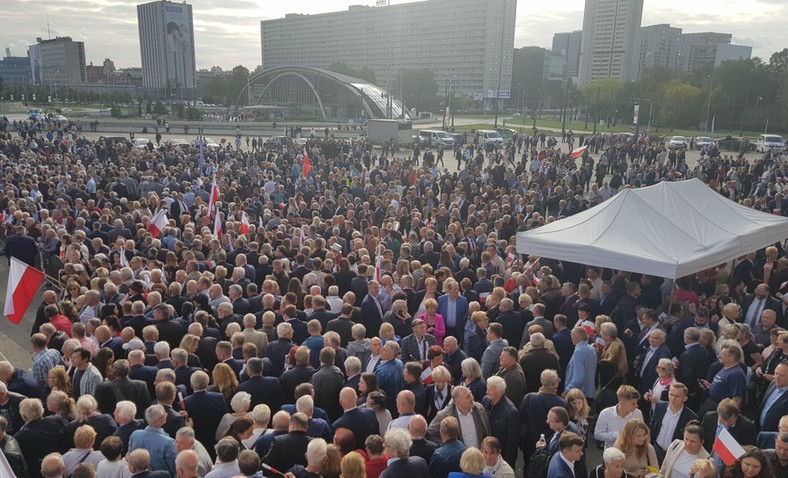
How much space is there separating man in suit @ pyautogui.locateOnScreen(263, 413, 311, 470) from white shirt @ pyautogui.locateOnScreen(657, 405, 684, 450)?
10.9ft

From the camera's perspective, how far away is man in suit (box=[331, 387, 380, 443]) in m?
5.20

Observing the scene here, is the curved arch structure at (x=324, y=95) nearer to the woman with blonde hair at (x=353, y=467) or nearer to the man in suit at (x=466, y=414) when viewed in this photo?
the man in suit at (x=466, y=414)

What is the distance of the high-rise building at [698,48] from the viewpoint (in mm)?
179125

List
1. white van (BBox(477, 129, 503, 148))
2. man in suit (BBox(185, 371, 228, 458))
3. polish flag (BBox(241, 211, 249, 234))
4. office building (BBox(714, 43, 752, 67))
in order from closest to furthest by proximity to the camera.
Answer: man in suit (BBox(185, 371, 228, 458)) < polish flag (BBox(241, 211, 249, 234)) < white van (BBox(477, 129, 503, 148)) < office building (BBox(714, 43, 752, 67))

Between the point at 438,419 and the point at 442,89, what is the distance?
173m

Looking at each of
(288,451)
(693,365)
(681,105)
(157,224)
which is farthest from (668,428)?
(681,105)

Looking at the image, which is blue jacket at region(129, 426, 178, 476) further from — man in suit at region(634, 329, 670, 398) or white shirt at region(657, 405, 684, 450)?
man in suit at region(634, 329, 670, 398)

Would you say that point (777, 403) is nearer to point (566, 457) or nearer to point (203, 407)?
point (566, 457)

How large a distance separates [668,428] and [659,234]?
14.1 feet

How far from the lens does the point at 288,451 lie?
188 inches

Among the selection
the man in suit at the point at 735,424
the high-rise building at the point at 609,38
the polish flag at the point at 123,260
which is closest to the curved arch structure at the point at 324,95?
the polish flag at the point at 123,260

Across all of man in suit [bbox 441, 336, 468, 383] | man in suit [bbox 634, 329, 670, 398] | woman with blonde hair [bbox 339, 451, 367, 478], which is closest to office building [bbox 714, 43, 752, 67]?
man in suit [bbox 634, 329, 670, 398]

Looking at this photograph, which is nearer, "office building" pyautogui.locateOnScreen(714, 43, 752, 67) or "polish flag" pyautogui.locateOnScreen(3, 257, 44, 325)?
"polish flag" pyautogui.locateOnScreen(3, 257, 44, 325)

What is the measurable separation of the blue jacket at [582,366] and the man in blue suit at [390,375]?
192 centimetres
